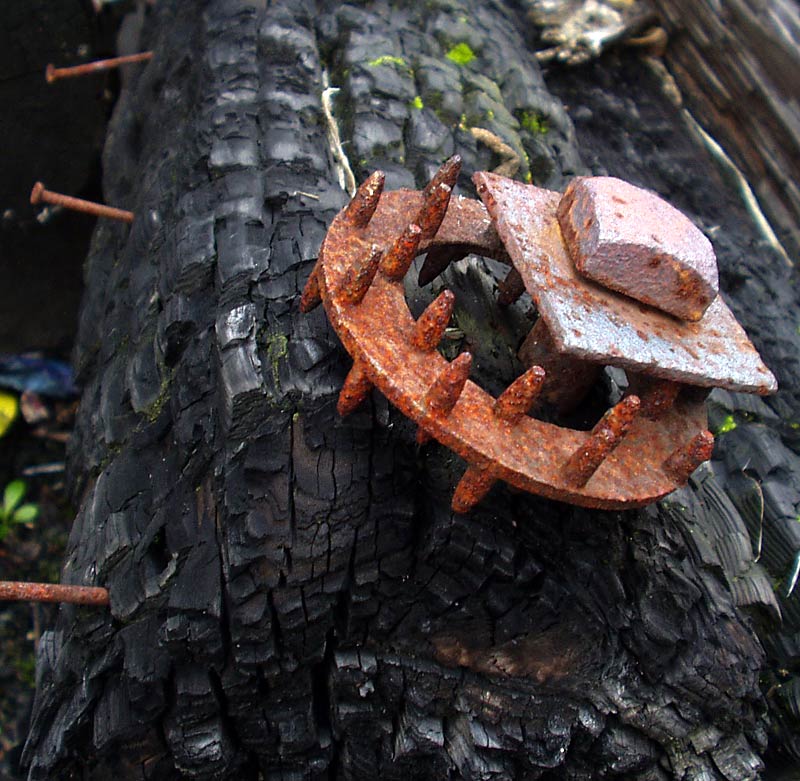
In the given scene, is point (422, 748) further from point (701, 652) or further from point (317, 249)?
point (317, 249)

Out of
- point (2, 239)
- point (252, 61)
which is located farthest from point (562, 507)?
point (2, 239)

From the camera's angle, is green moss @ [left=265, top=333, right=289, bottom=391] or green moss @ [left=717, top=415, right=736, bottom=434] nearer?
green moss @ [left=265, top=333, right=289, bottom=391]

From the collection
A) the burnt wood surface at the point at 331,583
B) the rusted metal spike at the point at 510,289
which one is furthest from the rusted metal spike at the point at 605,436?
the rusted metal spike at the point at 510,289

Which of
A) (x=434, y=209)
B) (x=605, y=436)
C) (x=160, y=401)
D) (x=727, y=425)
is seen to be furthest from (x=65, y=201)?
(x=727, y=425)

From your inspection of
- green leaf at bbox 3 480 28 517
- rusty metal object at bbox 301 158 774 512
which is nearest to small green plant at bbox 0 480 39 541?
green leaf at bbox 3 480 28 517

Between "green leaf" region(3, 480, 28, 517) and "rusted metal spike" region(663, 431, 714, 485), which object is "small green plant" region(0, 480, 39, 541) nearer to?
"green leaf" region(3, 480, 28, 517)

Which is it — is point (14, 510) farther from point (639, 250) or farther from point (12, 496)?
point (639, 250)
